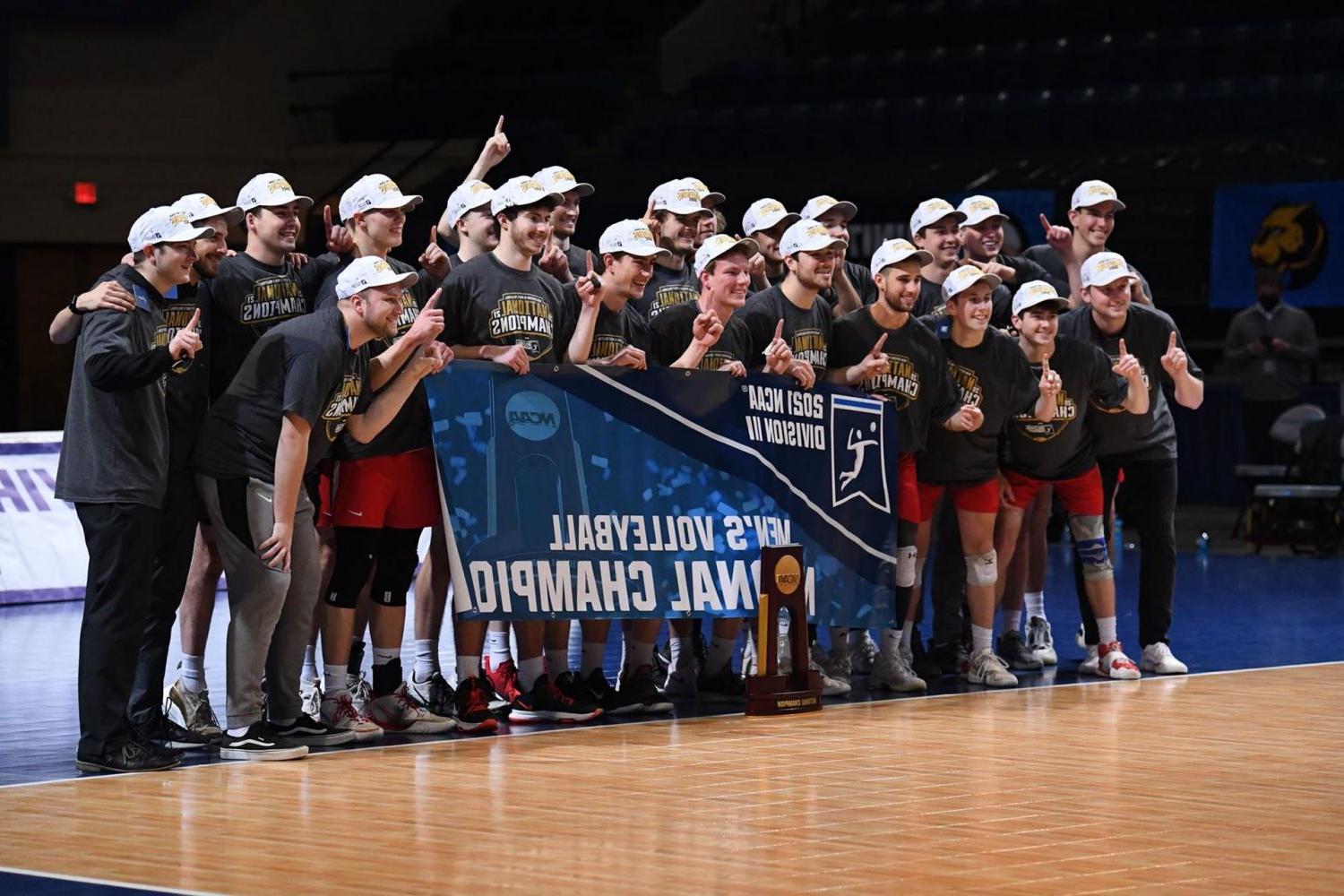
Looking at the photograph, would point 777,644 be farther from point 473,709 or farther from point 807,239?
point 807,239

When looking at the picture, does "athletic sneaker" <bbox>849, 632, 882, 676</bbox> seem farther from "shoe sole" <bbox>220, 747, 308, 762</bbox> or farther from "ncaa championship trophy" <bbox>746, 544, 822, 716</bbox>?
"shoe sole" <bbox>220, 747, 308, 762</bbox>

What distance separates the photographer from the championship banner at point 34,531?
13.3 metres

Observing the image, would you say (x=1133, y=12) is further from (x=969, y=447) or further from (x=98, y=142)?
(x=969, y=447)

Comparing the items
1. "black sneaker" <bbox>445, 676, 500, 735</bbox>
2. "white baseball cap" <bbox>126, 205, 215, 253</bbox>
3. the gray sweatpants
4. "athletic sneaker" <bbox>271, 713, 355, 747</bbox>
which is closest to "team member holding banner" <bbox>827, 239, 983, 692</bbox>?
"black sneaker" <bbox>445, 676, 500, 735</bbox>

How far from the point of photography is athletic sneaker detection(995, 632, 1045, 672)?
10008mm

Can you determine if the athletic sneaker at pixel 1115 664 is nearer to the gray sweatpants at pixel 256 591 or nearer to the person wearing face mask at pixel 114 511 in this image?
the gray sweatpants at pixel 256 591

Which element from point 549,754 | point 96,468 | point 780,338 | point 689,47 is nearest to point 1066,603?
point 780,338

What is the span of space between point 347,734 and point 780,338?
2.61 meters

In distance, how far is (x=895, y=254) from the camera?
Result: 29.9 feet

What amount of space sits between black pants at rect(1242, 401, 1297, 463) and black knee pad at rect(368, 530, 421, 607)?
10.9 meters

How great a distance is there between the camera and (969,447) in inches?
374

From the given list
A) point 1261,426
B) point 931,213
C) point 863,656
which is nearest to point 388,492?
point 863,656

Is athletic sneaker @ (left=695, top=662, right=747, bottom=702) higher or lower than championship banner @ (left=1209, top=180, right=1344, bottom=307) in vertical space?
lower

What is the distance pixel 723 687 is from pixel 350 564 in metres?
1.97
